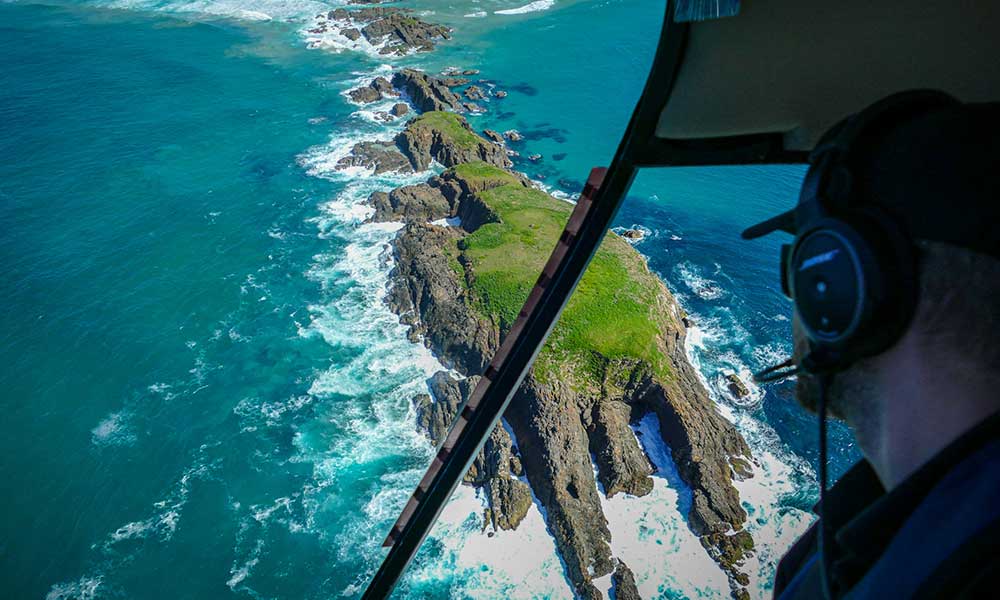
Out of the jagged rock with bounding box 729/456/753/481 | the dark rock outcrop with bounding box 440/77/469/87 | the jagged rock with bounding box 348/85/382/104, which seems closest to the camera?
the jagged rock with bounding box 729/456/753/481

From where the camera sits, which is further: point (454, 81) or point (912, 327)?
point (454, 81)

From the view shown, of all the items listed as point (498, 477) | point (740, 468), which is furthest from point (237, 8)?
point (740, 468)

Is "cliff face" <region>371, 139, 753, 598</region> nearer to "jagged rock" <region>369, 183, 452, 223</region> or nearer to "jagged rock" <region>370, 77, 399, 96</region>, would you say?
"jagged rock" <region>369, 183, 452, 223</region>

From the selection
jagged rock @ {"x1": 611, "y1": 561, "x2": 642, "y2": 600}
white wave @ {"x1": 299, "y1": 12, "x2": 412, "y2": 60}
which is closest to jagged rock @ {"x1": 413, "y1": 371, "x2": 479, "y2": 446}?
jagged rock @ {"x1": 611, "y1": 561, "x2": 642, "y2": 600}

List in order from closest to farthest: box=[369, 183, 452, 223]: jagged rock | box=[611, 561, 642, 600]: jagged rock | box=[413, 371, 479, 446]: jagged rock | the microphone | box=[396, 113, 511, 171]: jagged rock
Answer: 1. the microphone
2. box=[611, 561, 642, 600]: jagged rock
3. box=[413, 371, 479, 446]: jagged rock
4. box=[369, 183, 452, 223]: jagged rock
5. box=[396, 113, 511, 171]: jagged rock

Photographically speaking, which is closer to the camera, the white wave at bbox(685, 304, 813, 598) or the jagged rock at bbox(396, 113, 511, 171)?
the white wave at bbox(685, 304, 813, 598)

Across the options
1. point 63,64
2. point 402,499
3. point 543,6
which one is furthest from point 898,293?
point 543,6

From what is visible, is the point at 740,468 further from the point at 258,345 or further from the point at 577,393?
the point at 258,345
